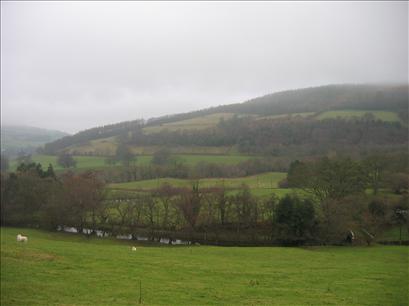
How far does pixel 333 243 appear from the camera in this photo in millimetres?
52031

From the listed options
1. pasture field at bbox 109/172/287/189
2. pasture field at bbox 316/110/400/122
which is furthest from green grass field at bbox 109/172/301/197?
pasture field at bbox 316/110/400/122

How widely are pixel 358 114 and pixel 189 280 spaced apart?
15222cm

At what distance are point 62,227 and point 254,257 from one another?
41253mm

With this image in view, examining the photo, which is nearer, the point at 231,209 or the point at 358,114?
the point at 231,209

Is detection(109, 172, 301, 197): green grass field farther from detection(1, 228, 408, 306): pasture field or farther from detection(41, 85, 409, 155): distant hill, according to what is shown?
detection(1, 228, 408, 306): pasture field

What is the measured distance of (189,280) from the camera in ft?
77.3

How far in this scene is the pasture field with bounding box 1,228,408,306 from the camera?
755 inches

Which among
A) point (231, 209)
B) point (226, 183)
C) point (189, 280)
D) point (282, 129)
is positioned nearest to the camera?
point (189, 280)

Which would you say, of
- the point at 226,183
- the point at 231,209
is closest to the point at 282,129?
the point at 226,183

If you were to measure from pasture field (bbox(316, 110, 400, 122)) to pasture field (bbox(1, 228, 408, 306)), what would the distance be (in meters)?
116

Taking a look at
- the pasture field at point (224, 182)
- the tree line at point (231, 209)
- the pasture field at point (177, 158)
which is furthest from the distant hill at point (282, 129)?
the tree line at point (231, 209)

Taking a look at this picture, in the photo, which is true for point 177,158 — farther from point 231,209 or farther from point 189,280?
point 189,280

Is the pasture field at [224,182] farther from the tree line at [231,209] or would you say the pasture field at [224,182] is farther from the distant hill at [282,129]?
the distant hill at [282,129]

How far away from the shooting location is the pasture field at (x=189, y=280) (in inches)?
755
